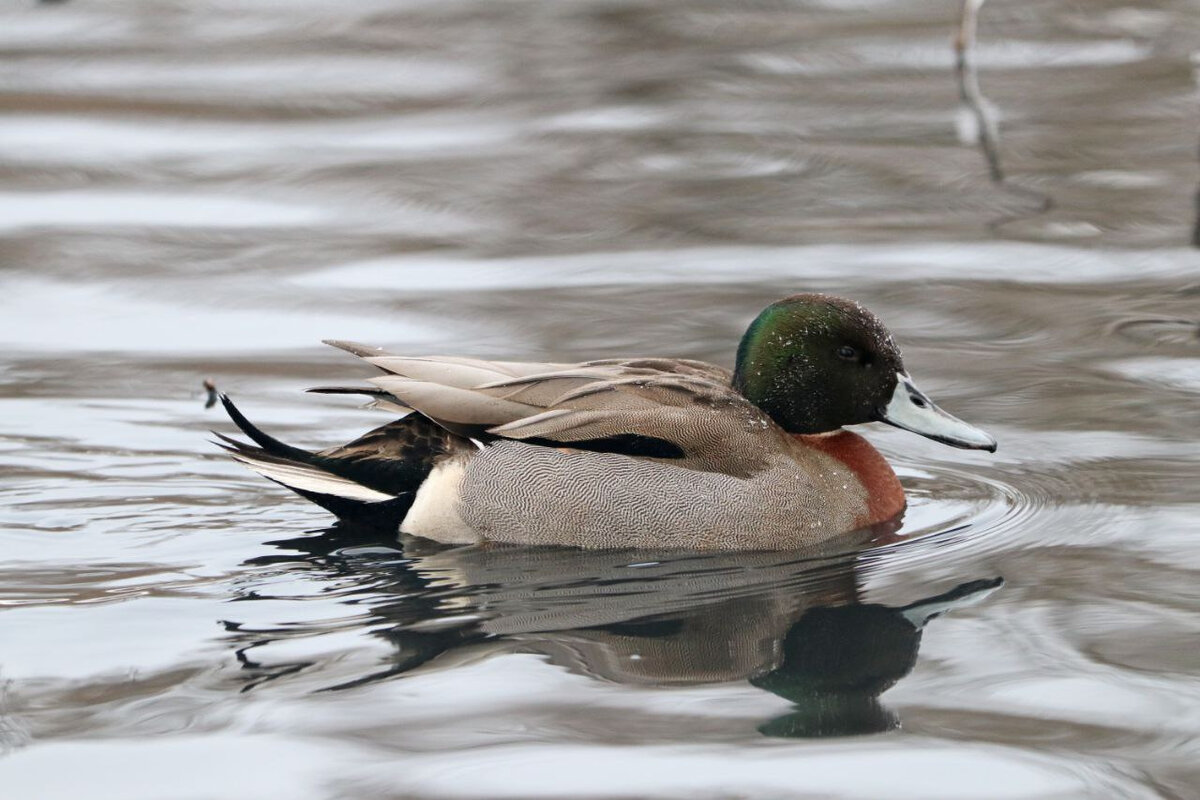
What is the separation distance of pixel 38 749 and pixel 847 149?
7285 mm

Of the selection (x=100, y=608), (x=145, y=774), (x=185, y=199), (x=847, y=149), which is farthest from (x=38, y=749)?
(x=847, y=149)

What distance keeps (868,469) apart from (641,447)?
73cm

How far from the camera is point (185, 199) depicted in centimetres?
1002

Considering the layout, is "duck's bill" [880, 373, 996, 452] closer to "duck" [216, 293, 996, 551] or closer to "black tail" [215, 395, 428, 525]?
"duck" [216, 293, 996, 551]

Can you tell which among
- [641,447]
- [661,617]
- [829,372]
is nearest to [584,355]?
[829,372]

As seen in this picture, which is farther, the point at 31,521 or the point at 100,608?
the point at 31,521

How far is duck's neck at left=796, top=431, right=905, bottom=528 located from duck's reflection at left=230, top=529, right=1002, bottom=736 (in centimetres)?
31

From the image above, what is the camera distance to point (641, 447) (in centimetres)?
558

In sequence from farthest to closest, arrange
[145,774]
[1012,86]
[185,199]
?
[1012,86] < [185,199] < [145,774]

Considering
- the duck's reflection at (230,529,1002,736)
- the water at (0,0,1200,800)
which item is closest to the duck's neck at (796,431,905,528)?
the water at (0,0,1200,800)

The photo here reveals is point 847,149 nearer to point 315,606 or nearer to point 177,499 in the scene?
point 177,499

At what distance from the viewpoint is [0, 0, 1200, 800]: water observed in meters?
4.12

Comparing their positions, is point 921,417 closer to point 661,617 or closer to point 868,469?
point 868,469

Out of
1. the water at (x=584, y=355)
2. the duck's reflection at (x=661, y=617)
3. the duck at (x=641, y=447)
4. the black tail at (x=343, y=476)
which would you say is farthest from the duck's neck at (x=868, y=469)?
the black tail at (x=343, y=476)
